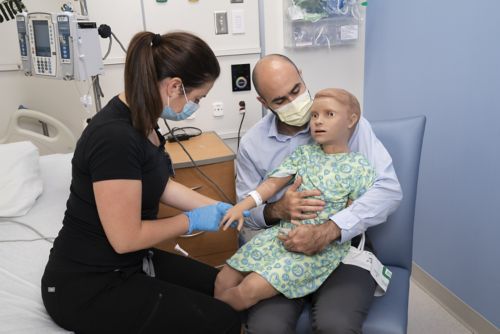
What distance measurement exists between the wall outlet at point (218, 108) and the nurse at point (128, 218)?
4.17 ft

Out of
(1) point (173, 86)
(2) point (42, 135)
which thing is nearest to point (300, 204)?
(1) point (173, 86)

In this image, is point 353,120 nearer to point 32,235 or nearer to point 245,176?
point 245,176

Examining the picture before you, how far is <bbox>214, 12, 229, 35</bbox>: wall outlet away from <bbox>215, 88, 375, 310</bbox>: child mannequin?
1220 millimetres

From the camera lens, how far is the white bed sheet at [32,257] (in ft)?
4.01

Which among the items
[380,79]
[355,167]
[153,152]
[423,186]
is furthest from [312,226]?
[380,79]

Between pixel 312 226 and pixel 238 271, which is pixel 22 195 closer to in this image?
pixel 238 271

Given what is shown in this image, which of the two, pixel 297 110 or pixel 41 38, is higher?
pixel 41 38

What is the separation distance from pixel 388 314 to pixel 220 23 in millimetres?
1861

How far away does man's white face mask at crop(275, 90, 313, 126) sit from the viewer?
1.55 metres

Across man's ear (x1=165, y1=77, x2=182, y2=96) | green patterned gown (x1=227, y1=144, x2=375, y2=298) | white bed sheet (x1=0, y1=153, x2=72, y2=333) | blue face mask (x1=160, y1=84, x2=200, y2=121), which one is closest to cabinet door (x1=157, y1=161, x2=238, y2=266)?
white bed sheet (x1=0, y1=153, x2=72, y2=333)

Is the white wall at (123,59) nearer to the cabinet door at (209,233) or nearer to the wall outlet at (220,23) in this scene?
the wall outlet at (220,23)

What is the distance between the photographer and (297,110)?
5.08 feet

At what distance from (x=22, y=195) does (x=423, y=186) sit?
76.5 inches

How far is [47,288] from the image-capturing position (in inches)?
48.8
